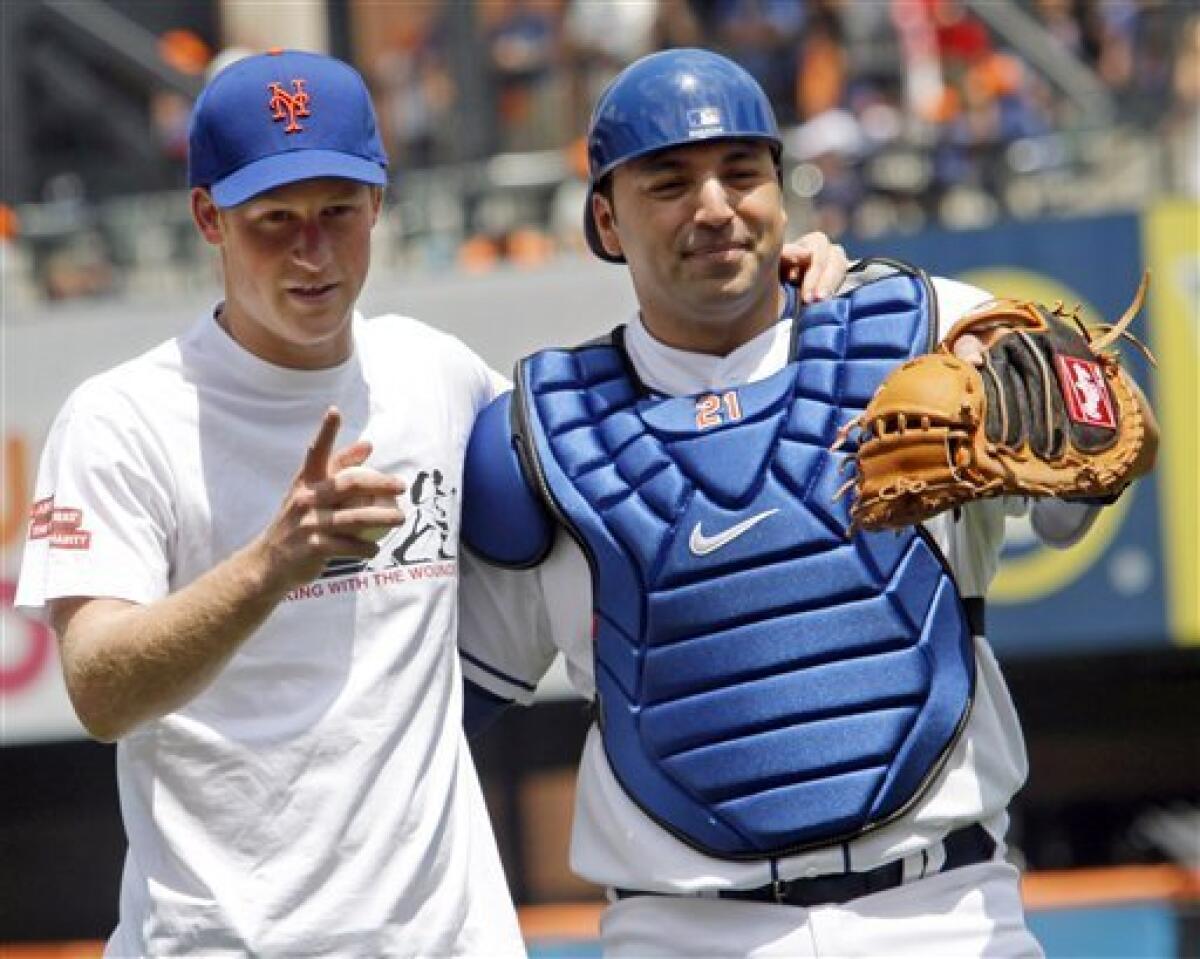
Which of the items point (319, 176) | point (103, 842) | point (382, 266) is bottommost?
point (103, 842)

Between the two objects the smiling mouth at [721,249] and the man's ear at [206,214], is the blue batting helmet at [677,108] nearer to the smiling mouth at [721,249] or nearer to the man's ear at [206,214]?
the smiling mouth at [721,249]

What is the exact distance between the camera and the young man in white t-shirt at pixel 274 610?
11.9ft

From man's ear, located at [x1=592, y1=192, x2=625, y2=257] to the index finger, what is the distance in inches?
34.8

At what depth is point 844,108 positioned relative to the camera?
10.3m

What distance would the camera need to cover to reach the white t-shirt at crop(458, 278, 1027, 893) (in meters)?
3.80

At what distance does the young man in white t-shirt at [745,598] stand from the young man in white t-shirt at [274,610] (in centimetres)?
27

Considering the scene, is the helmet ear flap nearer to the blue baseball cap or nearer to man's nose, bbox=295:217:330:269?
the blue baseball cap

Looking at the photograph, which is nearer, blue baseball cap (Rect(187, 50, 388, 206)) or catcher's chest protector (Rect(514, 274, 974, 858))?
blue baseball cap (Rect(187, 50, 388, 206))

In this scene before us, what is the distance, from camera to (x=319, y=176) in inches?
143

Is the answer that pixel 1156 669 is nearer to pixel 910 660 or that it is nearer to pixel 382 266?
pixel 382 266

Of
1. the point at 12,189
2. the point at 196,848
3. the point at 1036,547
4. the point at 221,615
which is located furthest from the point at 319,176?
the point at 12,189

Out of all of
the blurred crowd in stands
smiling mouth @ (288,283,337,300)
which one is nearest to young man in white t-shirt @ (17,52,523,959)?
smiling mouth @ (288,283,337,300)

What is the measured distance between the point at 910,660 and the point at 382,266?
22.2 feet

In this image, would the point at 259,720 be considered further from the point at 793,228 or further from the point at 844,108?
the point at 844,108
